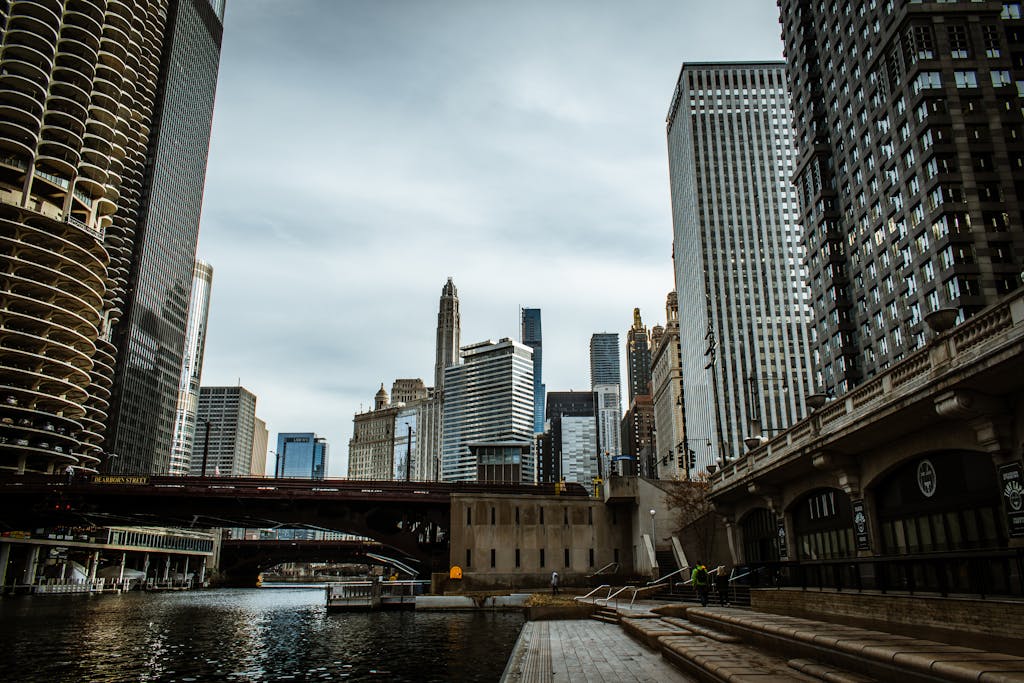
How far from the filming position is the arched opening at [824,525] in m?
29.3

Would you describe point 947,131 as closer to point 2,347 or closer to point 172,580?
point 2,347

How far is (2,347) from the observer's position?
280ft

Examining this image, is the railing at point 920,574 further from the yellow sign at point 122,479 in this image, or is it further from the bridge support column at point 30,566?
the bridge support column at point 30,566

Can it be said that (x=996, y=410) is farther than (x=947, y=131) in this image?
No

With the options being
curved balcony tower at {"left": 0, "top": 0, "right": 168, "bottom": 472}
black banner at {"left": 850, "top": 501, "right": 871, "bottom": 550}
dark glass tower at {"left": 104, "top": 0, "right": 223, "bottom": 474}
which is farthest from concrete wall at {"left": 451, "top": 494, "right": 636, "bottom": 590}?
dark glass tower at {"left": 104, "top": 0, "right": 223, "bottom": 474}

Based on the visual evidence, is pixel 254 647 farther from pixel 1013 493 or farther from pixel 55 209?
pixel 55 209

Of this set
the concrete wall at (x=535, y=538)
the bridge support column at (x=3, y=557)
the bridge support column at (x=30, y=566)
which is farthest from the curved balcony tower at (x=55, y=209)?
the concrete wall at (x=535, y=538)

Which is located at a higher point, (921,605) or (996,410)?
(996,410)

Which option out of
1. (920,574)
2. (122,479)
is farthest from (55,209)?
(920,574)

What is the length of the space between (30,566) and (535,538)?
69.4 m

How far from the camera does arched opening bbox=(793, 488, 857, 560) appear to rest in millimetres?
29281

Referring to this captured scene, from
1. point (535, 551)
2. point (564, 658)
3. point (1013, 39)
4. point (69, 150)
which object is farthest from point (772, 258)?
point (564, 658)

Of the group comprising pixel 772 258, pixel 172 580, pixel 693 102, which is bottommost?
pixel 172 580

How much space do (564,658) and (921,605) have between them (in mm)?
9198
